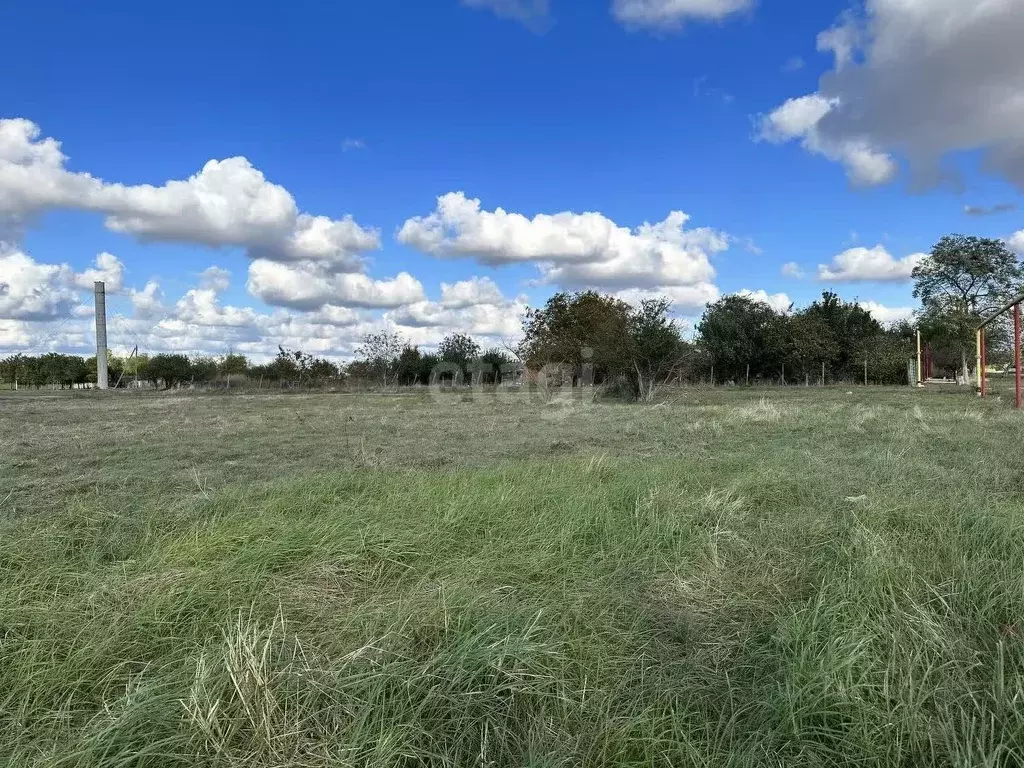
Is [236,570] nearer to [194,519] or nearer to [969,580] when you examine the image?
[194,519]

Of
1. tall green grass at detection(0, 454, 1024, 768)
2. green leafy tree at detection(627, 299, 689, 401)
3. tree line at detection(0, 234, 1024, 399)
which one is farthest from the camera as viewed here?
tree line at detection(0, 234, 1024, 399)

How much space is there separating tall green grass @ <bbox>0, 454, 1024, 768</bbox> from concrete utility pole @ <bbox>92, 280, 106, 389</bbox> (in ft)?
140

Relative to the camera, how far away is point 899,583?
10.3 feet

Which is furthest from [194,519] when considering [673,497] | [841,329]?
[841,329]

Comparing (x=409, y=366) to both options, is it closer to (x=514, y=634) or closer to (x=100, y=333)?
(x=100, y=333)

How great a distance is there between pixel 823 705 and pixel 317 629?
2.12 metres

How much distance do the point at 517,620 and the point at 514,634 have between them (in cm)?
12

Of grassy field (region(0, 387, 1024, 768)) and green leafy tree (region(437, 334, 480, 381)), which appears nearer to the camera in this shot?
grassy field (region(0, 387, 1024, 768))

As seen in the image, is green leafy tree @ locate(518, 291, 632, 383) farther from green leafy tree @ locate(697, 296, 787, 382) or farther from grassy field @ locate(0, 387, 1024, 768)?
grassy field @ locate(0, 387, 1024, 768)

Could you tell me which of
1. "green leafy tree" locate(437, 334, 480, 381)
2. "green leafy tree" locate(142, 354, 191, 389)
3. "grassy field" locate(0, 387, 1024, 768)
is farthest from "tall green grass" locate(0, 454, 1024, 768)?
"green leafy tree" locate(142, 354, 191, 389)

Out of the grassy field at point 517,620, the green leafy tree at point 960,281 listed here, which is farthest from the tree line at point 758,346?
the grassy field at point 517,620

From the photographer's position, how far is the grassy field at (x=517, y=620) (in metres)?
2.14

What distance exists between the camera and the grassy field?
214 cm

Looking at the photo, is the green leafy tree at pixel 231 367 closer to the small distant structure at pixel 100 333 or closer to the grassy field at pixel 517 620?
the small distant structure at pixel 100 333
